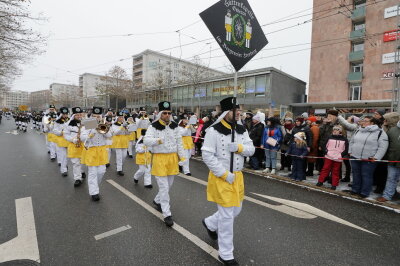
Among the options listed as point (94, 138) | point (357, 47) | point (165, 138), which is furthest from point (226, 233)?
point (357, 47)

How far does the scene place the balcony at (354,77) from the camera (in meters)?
25.8

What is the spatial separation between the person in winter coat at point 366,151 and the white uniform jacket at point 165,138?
444 cm

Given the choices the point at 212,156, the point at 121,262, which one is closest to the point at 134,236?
the point at 121,262

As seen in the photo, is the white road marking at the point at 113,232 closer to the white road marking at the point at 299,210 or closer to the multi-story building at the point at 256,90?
the white road marking at the point at 299,210

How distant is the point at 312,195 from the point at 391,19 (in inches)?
1078

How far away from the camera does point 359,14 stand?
83.3ft

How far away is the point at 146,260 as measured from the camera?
3.05 m

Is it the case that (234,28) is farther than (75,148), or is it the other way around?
(75,148)

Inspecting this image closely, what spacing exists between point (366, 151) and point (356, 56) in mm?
26117

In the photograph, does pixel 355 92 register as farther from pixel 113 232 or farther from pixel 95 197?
pixel 113 232

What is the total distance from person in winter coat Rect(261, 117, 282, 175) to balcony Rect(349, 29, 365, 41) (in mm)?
24780

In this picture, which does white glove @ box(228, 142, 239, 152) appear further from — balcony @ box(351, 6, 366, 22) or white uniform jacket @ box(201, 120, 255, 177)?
Answer: balcony @ box(351, 6, 366, 22)

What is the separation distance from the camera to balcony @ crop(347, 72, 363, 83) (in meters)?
25.8

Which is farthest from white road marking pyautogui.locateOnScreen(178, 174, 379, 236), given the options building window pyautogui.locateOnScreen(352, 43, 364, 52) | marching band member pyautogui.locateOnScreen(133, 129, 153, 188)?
building window pyautogui.locateOnScreen(352, 43, 364, 52)
